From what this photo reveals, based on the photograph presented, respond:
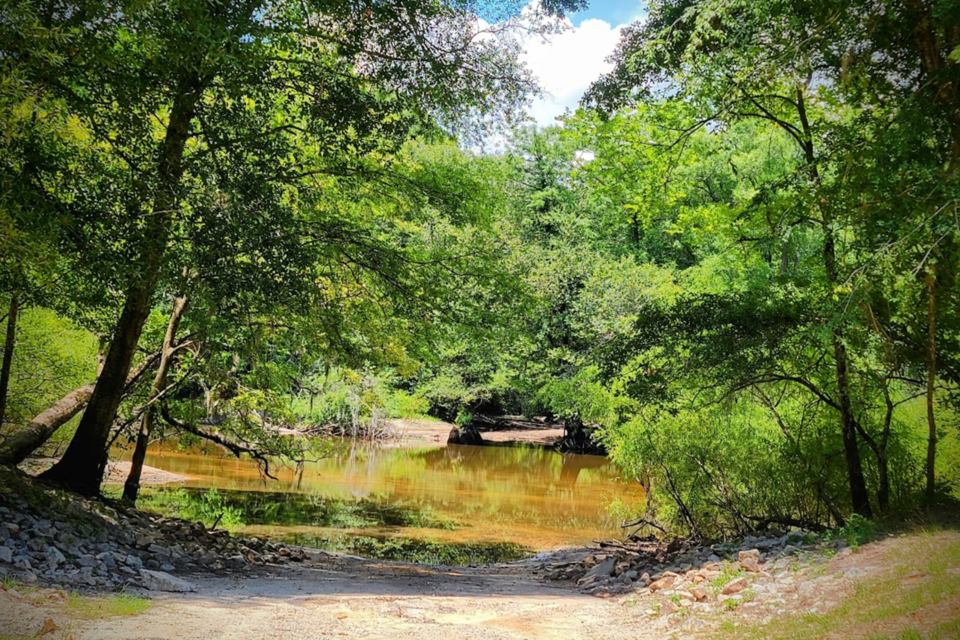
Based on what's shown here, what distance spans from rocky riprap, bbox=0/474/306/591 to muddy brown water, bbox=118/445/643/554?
117 inches

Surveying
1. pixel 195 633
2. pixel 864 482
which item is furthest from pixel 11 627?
pixel 864 482

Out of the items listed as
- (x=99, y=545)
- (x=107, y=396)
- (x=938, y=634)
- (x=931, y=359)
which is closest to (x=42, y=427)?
(x=107, y=396)

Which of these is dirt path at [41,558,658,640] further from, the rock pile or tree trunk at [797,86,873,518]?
tree trunk at [797,86,873,518]

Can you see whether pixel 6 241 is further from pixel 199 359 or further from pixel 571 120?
pixel 571 120

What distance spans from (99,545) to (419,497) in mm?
12139

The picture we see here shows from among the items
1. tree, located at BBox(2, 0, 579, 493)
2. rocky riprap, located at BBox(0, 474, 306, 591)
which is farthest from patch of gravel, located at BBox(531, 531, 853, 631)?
tree, located at BBox(2, 0, 579, 493)

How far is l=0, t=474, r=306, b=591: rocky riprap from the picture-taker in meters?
6.39

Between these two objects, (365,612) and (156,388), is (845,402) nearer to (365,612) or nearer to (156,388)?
(365,612)

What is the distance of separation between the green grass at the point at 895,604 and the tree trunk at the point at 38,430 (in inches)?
354

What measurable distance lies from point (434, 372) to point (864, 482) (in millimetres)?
28238

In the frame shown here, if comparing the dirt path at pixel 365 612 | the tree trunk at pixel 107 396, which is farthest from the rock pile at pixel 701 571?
the tree trunk at pixel 107 396

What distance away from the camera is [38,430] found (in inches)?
376

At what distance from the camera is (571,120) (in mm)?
12234

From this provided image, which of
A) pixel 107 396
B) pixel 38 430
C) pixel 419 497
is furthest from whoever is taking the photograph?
pixel 419 497
